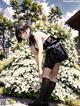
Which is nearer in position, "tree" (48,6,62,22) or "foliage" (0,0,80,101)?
"foliage" (0,0,80,101)

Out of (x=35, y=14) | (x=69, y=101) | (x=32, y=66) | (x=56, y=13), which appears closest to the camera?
(x=69, y=101)

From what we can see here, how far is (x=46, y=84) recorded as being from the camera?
4512mm

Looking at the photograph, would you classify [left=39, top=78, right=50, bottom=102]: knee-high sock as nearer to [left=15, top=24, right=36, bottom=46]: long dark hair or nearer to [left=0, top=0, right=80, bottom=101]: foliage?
[left=15, top=24, right=36, bottom=46]: long dark hair

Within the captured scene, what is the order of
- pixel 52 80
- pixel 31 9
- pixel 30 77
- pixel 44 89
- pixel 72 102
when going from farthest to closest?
pixel 31 9 < pixel 30 77 < pixel 72 102 < pixel 52 80 < pixel 44 89

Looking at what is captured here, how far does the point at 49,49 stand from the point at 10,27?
4917 cm

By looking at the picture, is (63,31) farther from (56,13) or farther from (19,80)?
(56,13)

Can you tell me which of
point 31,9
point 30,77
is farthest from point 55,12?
point 30,77

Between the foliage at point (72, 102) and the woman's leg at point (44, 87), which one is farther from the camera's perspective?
the foliage at point (72, 102)

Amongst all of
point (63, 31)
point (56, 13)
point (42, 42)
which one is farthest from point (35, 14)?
point (42, 42)

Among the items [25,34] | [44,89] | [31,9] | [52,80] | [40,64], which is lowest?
[44,89]

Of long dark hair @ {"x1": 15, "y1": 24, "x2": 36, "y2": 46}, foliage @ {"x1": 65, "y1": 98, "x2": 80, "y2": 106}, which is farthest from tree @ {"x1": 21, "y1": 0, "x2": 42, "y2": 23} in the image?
long dark hair @ {"x1": 15, "y1": 24, "x2": 36, "y2": 46}

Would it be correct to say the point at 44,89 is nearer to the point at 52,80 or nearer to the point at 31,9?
the point at 52,80

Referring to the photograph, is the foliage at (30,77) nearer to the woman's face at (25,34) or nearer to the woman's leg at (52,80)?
the woman's leg at (52,80)

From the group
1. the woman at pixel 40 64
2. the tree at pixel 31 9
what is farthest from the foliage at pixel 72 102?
the tree at pixel 31 9
